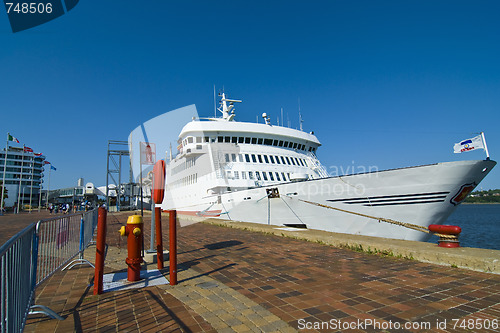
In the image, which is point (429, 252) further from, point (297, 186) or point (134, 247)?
point (297, 186)

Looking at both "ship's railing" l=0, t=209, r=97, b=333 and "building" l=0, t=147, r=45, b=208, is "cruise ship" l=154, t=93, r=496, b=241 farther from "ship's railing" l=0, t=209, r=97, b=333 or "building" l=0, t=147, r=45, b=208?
"building" l=0, t=147, r=45, b=208

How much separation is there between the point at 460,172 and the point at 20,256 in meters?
10.1

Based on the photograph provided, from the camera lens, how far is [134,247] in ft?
14.2

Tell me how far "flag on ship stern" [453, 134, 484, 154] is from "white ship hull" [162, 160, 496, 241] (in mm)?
512

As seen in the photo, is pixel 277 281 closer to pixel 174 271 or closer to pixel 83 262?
pixel 174 271

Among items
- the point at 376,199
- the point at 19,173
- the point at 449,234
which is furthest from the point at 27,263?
the point at 19,173

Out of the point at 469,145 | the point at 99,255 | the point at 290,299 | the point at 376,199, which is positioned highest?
the point at 469,145

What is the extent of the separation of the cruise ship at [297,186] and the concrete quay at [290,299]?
2574mm

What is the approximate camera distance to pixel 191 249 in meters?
6.97

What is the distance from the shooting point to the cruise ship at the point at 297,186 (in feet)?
28.5

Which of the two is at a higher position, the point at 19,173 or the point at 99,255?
the point at 19,173

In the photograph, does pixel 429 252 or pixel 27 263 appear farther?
pixel 429 252

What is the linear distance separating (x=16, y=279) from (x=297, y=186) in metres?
9.98

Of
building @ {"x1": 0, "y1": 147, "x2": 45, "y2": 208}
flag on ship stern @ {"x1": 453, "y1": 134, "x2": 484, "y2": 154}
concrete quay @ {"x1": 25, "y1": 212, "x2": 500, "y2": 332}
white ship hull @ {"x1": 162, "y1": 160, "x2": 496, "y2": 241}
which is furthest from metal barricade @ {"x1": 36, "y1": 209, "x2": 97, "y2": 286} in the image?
building @ {"x1": 0, "y1": 147, "x2": 45, "y2": 208}
